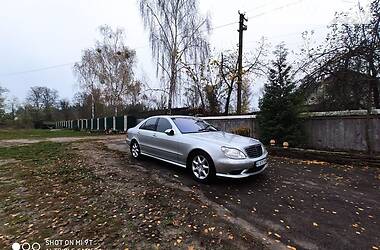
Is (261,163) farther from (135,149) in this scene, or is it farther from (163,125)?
(135,149)

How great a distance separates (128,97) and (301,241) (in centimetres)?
3182

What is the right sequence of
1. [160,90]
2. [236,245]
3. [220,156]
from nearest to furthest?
[236,245] < [220,156] < [160,90]

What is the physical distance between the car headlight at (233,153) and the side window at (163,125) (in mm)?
1969

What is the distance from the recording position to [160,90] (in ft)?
66.4

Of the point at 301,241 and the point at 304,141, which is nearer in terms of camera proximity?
the point at 301,241

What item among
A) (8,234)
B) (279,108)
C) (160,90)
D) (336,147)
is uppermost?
(160,90)

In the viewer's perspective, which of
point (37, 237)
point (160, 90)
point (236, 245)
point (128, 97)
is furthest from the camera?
point (128, 97)

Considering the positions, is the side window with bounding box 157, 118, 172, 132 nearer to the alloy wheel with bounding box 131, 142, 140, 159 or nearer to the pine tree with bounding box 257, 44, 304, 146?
the alloy wheel with bounding box 131, 142, 140, 159

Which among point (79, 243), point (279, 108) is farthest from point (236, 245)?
point (279, 108)

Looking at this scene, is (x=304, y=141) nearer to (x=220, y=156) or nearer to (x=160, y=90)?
(x=220, y=156)

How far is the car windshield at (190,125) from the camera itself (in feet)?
22.4

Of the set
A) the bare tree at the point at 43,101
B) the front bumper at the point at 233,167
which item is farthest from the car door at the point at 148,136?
the bare tree at the point at 43,101

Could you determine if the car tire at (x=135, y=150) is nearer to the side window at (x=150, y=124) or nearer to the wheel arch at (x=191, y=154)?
the side window at (x=150, y=124)

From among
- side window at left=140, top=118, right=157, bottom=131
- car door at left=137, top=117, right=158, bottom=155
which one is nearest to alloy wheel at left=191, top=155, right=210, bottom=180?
car door at left=137, top=117, right=158, bottom=155
